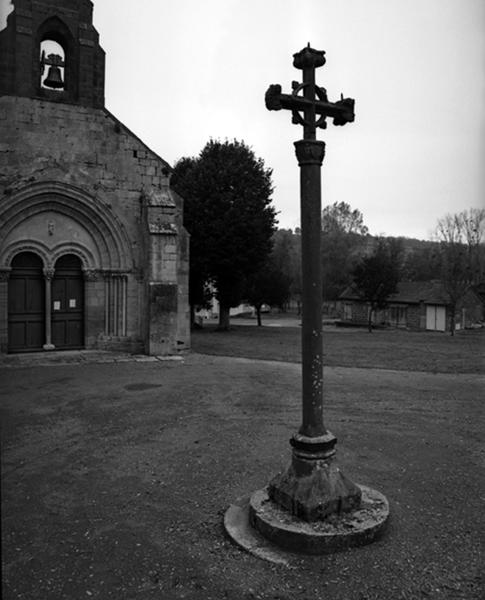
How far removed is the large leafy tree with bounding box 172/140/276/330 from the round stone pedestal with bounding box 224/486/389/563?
2134 centimetres

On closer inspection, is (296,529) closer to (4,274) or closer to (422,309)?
(4,274)

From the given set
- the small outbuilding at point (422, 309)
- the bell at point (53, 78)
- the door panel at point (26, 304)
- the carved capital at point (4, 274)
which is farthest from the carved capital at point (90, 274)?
the small outbuilding at point (422, 309)

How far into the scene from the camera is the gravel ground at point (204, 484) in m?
3.65

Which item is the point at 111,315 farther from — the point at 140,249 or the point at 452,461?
the point at 452,461

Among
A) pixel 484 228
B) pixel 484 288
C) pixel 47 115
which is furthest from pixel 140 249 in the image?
pixel 484 288

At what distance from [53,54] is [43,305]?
23.4 feet

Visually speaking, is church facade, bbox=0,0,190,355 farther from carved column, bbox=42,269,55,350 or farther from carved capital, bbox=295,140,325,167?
carved capital, bbox=295,140,325,167

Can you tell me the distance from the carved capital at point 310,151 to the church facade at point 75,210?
34.3ft

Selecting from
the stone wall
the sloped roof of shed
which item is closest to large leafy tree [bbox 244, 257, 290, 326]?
the sloped roof of shed

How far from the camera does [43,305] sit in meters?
14.7

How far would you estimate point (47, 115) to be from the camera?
14195mm

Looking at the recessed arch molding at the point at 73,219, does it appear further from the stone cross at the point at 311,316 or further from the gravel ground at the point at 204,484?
the stone cross at the point at 311,316

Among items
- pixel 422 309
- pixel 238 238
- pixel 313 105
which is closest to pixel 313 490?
pixel 313 105

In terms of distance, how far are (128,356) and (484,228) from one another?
2897 cm
